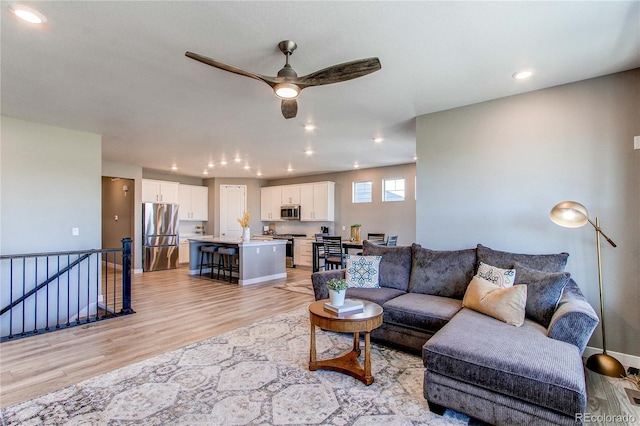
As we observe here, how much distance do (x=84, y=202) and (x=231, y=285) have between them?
2909mm

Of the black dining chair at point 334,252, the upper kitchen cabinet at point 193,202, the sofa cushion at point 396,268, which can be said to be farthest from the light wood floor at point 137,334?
the upper kitchen cabinet at point 193,202

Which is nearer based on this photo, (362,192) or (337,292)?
(337,292)

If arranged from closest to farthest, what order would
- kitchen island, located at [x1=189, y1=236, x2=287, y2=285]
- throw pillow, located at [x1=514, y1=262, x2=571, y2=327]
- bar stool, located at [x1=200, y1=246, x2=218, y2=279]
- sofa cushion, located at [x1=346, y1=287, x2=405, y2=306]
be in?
throw pillow, located at [x1=514, y1=262, x2=571, y2=327] < sofa cushion, located at [x1=346, y1=287, x2=405, y2=306] < kitchen island, located at [x1=189, y1=236, x2=287, y2=285] < bar stool, located at [x1=200, y1=246, x2=218, y2=279]

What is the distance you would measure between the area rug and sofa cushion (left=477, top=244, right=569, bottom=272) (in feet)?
10.2

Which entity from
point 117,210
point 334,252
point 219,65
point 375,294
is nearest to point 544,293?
point 375,294

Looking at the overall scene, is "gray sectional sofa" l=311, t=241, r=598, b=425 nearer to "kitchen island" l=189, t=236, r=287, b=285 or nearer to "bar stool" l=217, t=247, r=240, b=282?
"kitchen island" l=189, t=236, r=287, b=285

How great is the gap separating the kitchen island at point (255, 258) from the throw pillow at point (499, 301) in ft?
14.9

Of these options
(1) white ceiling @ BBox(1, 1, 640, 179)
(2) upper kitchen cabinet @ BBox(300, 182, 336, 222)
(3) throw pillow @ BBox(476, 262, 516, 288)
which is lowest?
(3) throw pillow @ BBox(476, 262, 516, 288)

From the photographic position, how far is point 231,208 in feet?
32.0

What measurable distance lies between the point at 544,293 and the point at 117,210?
9.48m

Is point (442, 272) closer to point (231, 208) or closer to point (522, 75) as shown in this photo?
point (522, 75)

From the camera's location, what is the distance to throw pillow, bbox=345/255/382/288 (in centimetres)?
382

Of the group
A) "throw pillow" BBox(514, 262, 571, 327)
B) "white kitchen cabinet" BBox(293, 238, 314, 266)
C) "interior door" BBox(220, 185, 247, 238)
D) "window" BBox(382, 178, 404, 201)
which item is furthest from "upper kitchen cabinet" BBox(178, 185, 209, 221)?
"throw pillow" BBox(514, 262, 571, 327)

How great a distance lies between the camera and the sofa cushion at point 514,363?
5.72 feet
